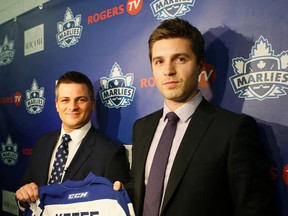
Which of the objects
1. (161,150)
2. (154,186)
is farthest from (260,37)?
(154,186)

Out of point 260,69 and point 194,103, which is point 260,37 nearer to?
point 260,69

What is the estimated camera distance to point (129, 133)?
4.53 ft

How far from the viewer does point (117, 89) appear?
1.43 meters

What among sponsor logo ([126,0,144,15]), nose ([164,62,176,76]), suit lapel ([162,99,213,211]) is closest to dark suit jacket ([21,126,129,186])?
suit lapel ([162,99,213,211])

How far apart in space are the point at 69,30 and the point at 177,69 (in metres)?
1.00

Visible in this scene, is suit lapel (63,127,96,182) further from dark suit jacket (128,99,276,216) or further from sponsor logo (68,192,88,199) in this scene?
dark suit jacket (128,99,276,216)

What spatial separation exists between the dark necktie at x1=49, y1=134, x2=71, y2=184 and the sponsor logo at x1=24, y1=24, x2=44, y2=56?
2.71 feet

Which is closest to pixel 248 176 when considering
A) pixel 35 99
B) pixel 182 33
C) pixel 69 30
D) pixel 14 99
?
pixel 182 33

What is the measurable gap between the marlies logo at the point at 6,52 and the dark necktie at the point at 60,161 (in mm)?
1144

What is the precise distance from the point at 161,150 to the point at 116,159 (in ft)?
1.21

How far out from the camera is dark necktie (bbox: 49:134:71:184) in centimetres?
128

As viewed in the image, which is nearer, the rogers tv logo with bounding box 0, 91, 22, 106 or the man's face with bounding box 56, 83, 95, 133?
the man's face with bounding box 56, 83, 95, 133

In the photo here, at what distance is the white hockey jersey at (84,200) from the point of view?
3.22 ft

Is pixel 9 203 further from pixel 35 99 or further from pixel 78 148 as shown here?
pixel 78 148
